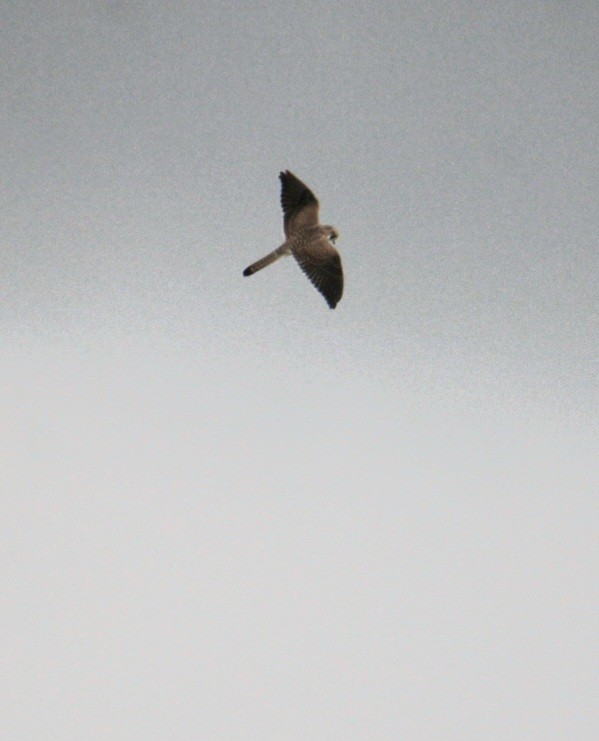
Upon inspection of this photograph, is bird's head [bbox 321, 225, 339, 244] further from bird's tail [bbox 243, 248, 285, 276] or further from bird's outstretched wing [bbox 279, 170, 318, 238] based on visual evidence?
bird's tail [bbox 243, 248, 285, 276]

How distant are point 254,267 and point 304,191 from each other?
40cm

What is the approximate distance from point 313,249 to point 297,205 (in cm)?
21

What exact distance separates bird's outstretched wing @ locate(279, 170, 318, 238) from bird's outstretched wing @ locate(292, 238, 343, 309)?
9 centimetres

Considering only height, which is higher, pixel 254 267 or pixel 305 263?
pixel 305 263

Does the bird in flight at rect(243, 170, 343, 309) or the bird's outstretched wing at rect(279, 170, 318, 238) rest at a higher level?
the bird's outstretched wing at rect(279, 170, 318, 238)

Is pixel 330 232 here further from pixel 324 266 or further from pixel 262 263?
pixel 262 263

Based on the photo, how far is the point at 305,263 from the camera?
2277mm

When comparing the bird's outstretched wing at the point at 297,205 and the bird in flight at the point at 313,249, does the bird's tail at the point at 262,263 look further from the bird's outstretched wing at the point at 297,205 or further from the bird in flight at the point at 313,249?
the bird's outstretched wing at the point at 297,205

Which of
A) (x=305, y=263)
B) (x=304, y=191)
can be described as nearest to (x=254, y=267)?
(x=305, y=263)

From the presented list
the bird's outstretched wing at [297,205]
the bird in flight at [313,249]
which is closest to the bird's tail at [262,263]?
the bird in flight at [313,249]

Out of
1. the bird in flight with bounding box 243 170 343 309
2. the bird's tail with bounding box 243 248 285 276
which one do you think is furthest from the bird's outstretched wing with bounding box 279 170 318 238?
the bird's tail with bounding box 243 248 285 276

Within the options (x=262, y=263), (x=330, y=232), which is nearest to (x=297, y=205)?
(x=330, y=232)

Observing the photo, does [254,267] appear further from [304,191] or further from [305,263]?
[304,191]

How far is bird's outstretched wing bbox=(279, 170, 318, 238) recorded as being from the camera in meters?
2.32
